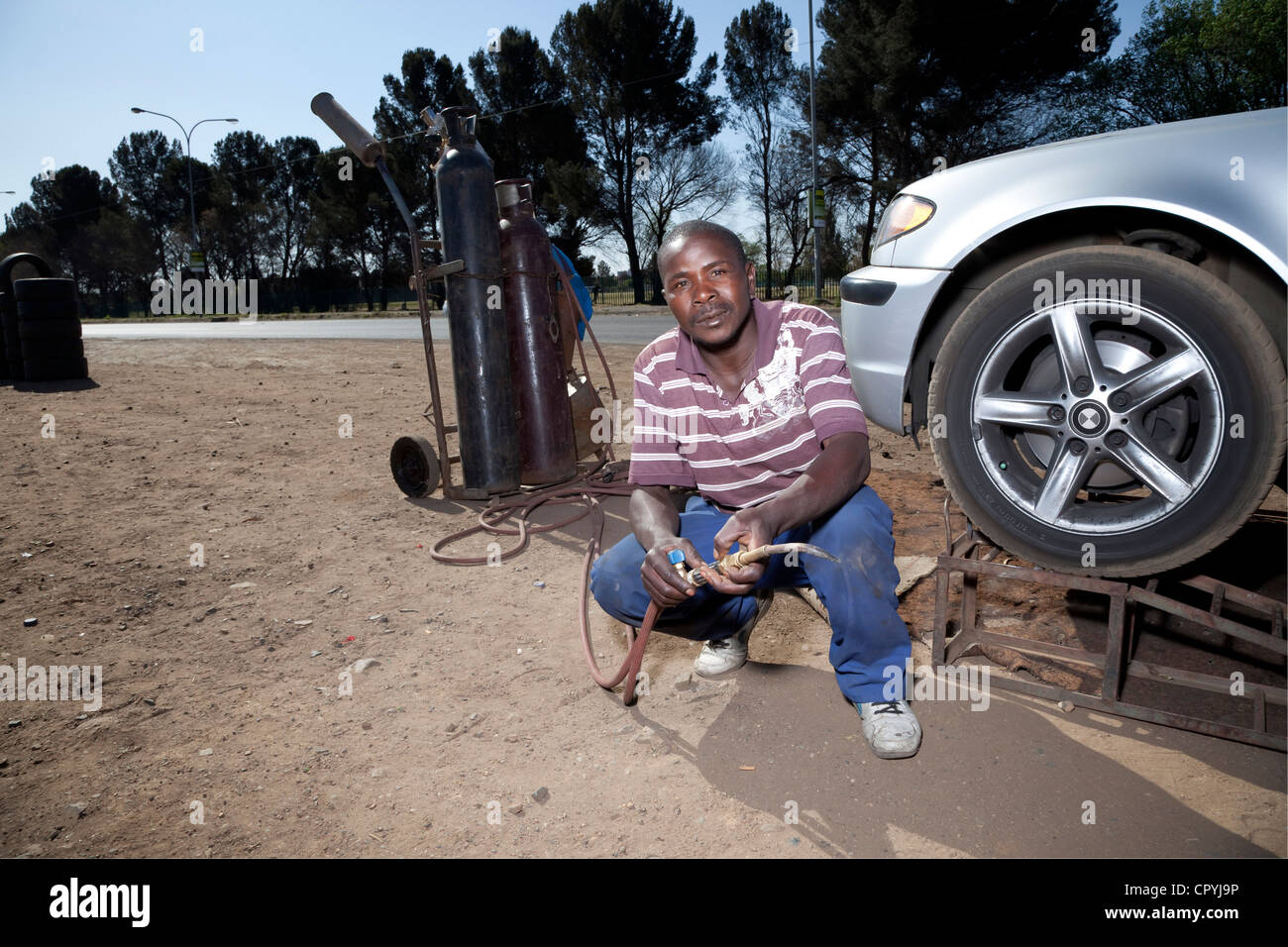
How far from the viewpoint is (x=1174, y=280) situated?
88.4 inches

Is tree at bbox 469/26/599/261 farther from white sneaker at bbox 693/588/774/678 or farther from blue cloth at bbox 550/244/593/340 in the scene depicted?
white sneaker at bbox 693/588/774/678

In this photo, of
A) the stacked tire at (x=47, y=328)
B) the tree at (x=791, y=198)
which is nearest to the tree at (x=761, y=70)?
the tree at (x=791, y=198)

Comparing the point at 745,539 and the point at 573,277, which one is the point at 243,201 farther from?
the point at 745,539

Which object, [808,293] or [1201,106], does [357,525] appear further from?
[1201,106]

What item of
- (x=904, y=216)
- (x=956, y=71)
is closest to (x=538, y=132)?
(x=956, y=71)

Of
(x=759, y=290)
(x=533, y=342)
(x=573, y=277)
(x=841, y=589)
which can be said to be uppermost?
(x=759, y=290)

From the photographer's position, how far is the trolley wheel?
16.4 ft

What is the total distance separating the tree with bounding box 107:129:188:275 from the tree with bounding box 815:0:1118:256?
55.5 m

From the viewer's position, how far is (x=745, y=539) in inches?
81.7

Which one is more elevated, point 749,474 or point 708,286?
point 708,286

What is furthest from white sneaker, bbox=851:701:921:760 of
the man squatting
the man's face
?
the man's face

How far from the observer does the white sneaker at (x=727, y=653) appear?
108 inches

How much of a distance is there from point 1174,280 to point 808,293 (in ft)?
103

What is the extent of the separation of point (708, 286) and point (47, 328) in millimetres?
10396
